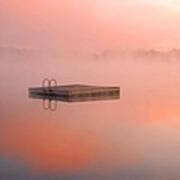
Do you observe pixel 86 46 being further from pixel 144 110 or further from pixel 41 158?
pixel 41 158

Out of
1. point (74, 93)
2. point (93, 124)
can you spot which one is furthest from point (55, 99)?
point (93, 124)

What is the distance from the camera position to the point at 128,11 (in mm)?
5793

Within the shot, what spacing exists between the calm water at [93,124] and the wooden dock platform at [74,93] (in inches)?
4.1

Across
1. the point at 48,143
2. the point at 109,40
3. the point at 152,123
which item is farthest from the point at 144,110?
the point at 48,143

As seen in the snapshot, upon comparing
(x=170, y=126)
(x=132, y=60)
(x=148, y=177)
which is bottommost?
(x=148, y=177)

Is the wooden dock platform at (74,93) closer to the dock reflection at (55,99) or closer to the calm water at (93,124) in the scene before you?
the dock reflection at (55,99)

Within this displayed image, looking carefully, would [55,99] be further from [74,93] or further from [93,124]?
[93,124]

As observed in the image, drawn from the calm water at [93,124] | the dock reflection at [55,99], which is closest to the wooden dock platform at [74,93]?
the dock reflection at [55,99]

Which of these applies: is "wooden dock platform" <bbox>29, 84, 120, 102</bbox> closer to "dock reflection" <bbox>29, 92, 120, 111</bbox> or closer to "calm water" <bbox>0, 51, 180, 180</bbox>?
"dock reflection" <bbox>29, 92, 120, 111</bbox>

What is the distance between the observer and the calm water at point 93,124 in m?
4.96

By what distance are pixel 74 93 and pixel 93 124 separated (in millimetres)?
373

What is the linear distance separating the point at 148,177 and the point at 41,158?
85 cm

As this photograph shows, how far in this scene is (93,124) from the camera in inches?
228

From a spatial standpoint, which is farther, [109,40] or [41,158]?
[109,40]
